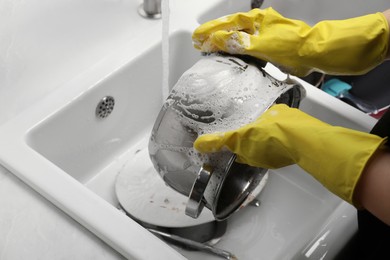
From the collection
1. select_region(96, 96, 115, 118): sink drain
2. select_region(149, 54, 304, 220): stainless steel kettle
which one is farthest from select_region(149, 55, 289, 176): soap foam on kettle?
select_region(96, 96, 115, 118): sink drain

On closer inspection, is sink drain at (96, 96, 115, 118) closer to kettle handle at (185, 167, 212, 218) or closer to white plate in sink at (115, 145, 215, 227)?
white plate in sink at (115, 145, 215, 227)

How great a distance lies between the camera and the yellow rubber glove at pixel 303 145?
26.1 inches

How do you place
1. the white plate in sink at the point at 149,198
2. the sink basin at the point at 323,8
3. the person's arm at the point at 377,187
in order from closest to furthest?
the person's arm at the point at 377,187 < the white plate in sink at the point at 149,198 < the sink basin at the point at 323,8

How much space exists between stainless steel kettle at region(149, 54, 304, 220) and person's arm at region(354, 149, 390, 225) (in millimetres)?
184

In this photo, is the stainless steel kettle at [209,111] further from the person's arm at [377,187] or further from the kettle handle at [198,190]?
the person's arm at [377,187]

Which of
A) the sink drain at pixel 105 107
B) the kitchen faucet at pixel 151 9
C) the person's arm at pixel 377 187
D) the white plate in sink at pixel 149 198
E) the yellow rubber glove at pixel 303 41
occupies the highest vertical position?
the yellow rubber glove at pixel 303 41

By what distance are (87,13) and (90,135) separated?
11.8 inches

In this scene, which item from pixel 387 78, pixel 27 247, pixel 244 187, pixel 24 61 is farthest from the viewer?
pixel 387 78

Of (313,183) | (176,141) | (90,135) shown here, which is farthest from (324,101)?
(90,135)

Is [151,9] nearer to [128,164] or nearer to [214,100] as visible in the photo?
[128,164]

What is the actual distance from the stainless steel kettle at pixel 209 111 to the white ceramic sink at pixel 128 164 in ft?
0.40

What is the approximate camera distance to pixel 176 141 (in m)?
0.84

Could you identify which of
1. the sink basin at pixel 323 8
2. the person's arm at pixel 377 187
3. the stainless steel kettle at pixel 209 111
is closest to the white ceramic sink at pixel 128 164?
the stainless steel kettle at pixel 209 111

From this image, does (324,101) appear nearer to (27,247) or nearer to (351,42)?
(351,42)
